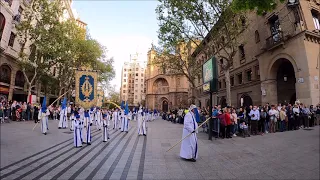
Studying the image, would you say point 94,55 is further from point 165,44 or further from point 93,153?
point 93,153

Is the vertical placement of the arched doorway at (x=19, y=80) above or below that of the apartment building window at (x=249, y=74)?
below

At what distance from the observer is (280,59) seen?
17.5 metres

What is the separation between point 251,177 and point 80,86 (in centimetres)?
930

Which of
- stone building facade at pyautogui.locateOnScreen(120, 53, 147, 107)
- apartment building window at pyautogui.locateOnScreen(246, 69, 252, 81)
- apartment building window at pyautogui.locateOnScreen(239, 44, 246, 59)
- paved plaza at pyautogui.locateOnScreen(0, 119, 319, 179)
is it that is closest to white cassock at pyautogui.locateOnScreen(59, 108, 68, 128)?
paved plaza at pyautogui.locateOnScreen(0, 119, 319, 179)

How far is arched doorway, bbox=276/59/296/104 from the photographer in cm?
1812

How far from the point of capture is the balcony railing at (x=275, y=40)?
1644 cm

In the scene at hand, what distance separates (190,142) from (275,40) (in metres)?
15.7

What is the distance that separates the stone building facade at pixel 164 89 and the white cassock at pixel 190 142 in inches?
2305

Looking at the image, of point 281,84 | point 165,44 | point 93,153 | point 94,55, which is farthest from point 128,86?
point 93,153

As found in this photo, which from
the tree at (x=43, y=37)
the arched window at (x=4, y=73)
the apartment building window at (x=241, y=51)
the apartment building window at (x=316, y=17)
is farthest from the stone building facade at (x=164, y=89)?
the arched window at (x=4, y=73)

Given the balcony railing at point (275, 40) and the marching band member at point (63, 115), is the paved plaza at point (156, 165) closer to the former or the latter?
the marching band member at point (63, 115)

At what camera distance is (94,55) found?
32.1m

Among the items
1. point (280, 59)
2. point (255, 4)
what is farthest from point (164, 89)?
point (255, 4)

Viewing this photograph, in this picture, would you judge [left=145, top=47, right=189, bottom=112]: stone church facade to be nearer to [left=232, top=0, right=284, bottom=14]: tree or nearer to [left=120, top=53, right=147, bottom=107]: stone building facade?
[left=120, top=53, right=147, bottom=107]: stone building facade
